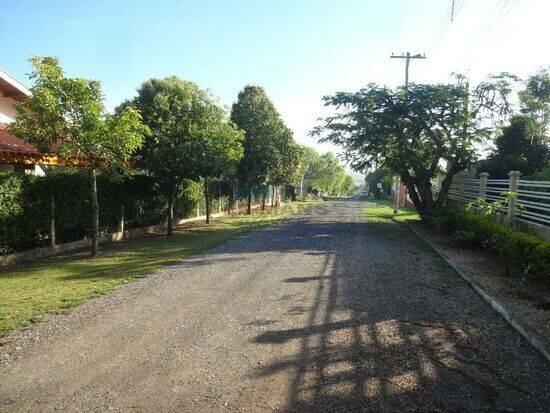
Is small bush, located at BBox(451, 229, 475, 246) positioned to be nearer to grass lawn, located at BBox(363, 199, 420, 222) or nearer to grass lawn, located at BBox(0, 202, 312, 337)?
grass lawn, located at BBox(0, 202, 312, 337)

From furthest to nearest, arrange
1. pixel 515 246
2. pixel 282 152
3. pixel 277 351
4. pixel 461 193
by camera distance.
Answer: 1. pixel 282 152
2. pixel 461 193
3. pixel 515 246
4. pixel 277 351

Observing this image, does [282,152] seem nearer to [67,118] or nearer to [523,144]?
[523,144]

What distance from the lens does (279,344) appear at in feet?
15.9

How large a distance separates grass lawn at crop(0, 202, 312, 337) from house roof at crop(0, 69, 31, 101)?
651 cm

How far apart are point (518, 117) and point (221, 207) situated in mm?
16077

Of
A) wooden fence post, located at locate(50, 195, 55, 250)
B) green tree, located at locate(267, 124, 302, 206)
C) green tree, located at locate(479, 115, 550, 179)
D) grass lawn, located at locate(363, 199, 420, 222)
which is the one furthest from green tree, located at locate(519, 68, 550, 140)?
wooden fence post, located at locate(50, 195, 55, 250)

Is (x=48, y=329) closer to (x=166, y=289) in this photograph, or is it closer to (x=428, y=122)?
(x=166, y=289)

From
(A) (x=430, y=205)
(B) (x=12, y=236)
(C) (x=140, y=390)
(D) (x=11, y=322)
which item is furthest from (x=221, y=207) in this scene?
(C) (x=140, y=390)

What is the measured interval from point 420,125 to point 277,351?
1608 centimetres

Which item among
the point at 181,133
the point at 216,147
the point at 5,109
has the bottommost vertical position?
the point at 216,147

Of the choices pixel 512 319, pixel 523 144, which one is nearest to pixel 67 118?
pixel 512 319

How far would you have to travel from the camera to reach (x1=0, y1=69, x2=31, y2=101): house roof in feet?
43.5

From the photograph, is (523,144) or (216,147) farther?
(523,144)

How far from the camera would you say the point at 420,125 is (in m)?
18.4
